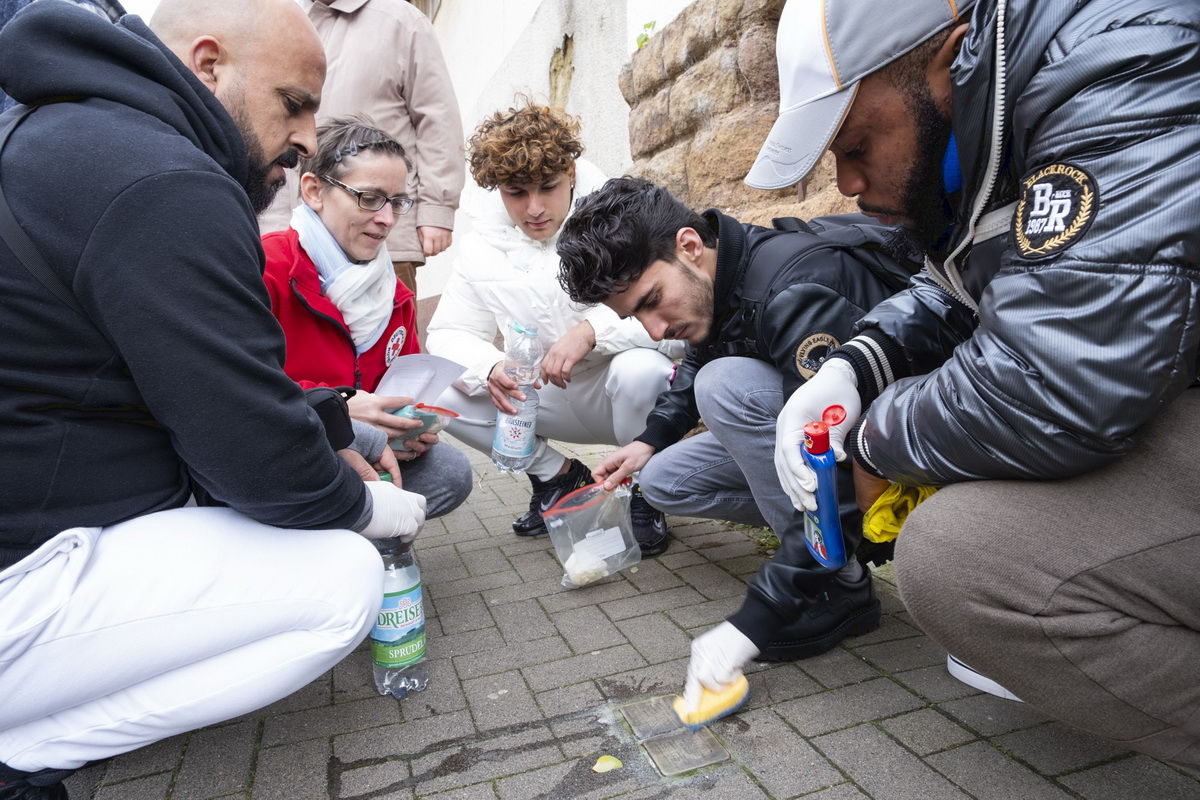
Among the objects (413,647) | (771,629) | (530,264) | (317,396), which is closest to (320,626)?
(413,647)

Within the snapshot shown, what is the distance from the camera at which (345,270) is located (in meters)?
2.76

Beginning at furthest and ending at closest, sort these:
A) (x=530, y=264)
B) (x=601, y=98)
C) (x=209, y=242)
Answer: (x=601, y=98), (x=530, y=264), (x=209, y=242)

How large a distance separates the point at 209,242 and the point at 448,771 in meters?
1.24

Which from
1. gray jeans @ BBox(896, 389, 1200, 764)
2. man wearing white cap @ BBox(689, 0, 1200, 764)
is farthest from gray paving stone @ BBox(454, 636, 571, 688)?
gray jeans @ BBox(896, 389, 1200, 764)

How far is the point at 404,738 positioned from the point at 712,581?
1226 millimetres

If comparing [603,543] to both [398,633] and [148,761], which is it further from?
[148,761]

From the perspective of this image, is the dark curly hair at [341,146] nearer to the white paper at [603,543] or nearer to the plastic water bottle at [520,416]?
the plastic water bottle at [520,416]

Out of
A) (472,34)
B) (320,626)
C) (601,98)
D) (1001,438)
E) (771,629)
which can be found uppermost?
(472,34)

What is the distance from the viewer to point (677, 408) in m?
2.97

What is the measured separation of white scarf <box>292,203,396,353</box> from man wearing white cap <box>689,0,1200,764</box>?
1608 mm

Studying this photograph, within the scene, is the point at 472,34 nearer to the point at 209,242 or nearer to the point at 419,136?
the point at 419,136

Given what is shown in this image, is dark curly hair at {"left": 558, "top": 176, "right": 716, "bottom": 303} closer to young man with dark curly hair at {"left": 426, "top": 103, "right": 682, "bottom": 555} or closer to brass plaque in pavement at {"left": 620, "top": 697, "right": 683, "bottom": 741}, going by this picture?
young man with dark curly hair at {"left": 426, "top": 103, "right": 682, "bottom": 555}

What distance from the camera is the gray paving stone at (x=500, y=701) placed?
2070 mm

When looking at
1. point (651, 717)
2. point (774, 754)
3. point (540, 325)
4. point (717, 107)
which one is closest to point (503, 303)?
point (540, 325)
